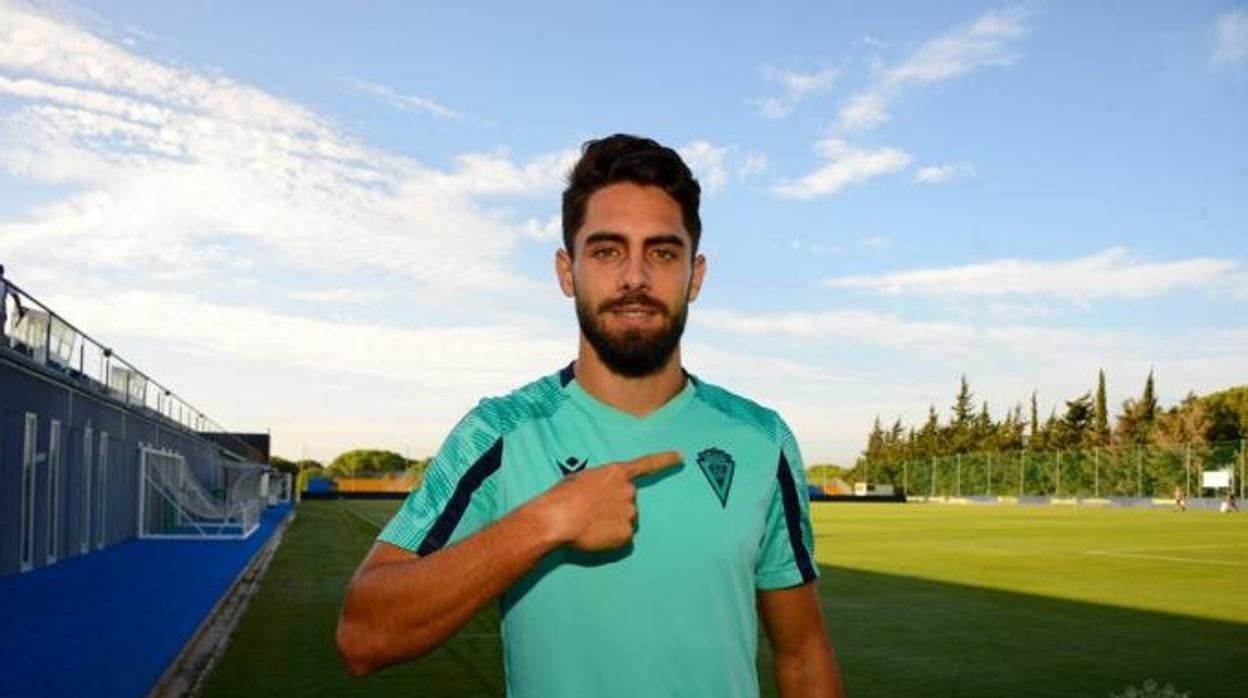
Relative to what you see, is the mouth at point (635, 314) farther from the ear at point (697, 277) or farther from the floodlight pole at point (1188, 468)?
the floodlight pole at point (1188, 468)

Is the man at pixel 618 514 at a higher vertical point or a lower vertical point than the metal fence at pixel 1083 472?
higher

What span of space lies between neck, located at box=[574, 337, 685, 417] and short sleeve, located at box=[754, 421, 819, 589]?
0.95 ft

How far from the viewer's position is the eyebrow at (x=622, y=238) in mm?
2311

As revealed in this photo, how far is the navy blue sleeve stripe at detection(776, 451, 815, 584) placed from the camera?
8.07 ft

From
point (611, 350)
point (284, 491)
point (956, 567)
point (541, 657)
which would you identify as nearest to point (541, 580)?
point (541, 657)

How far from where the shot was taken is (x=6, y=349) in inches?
633

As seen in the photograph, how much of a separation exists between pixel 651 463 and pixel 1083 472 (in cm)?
6951

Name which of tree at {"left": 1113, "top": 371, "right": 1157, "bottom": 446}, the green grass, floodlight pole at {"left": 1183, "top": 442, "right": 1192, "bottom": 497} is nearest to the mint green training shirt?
the green grass

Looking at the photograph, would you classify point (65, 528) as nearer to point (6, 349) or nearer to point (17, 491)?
point (17, 491)

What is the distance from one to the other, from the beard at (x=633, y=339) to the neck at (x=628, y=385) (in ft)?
0.05

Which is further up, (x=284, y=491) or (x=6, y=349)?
(x=6, y=349)

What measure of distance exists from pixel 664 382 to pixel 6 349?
1617 cm

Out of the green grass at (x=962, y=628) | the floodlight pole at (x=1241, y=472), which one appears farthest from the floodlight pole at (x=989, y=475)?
the green grass at (x=962, y=628)

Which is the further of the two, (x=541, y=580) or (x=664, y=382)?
(x=664, y=382)
